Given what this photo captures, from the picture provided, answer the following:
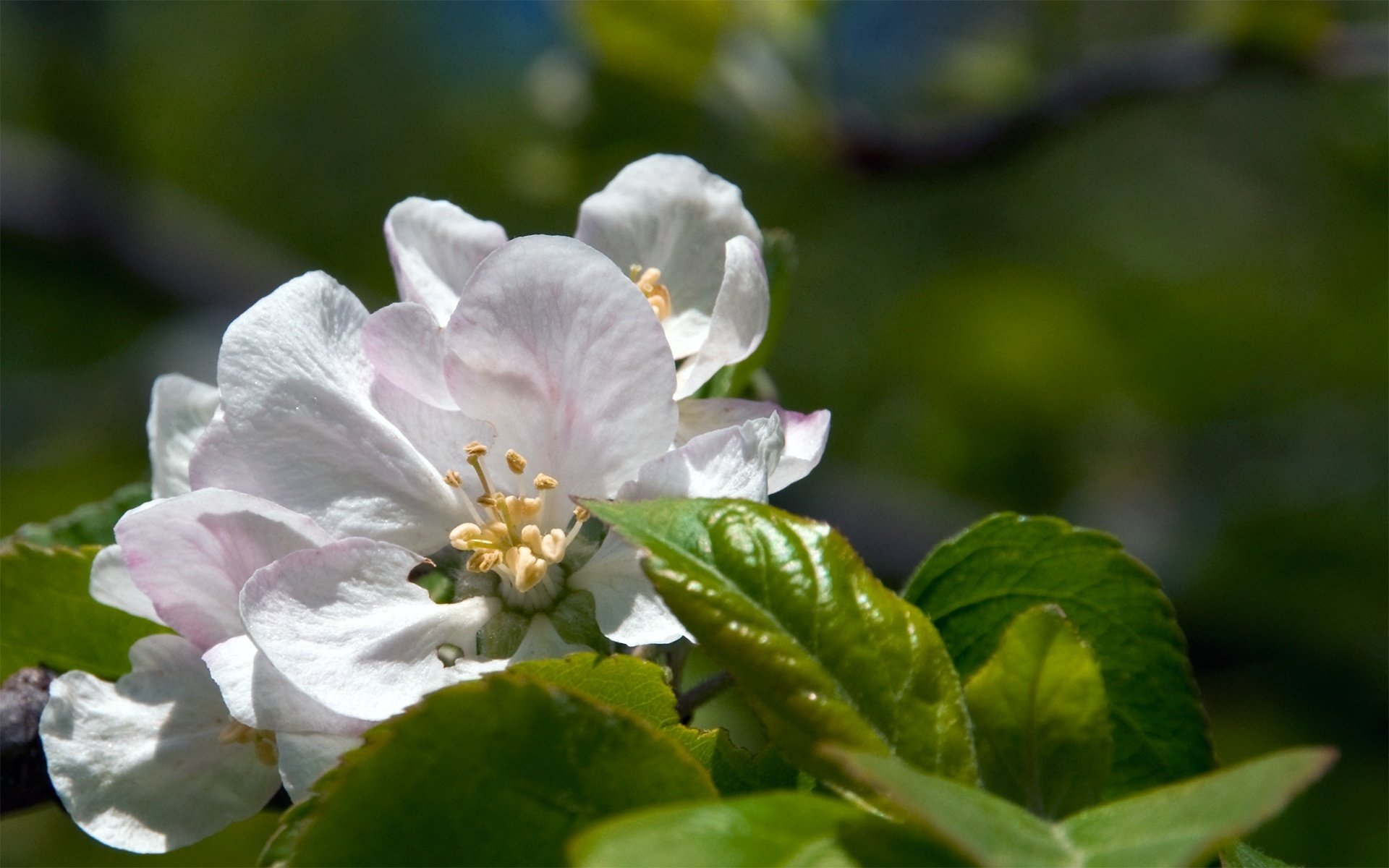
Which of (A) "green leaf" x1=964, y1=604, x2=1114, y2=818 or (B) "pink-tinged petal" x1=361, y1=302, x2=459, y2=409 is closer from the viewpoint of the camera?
(A) "green leaf" x1=964, y1=604, x2=1114, y2=818

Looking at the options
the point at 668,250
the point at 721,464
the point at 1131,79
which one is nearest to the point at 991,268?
the point at 1131,79

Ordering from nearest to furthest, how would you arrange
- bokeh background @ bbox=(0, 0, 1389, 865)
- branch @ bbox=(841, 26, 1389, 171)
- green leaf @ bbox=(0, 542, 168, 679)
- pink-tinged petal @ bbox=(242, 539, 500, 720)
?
pink-tinged petal @ bbox=(242, 539, 500, 720) → green leaf @ bbox=(0, 542, 168, 679) → branch @ bbox=(841, 26, 1389, 171) → bokeh background @ bbox=(0, 0, 1389, 865)

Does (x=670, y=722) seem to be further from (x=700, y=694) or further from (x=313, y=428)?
(x=313, y=428)

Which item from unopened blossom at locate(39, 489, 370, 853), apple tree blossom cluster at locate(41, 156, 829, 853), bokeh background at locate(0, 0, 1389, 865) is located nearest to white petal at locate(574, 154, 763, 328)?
apple tree blossom cluster at locate(41, 156, 829, 853)

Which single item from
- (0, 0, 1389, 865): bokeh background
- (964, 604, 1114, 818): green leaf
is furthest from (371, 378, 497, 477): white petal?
(0, 0, 1389, 865): bokeh background

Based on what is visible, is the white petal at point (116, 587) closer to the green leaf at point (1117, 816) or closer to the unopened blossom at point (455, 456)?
the unopened blossom at point (455, 456)

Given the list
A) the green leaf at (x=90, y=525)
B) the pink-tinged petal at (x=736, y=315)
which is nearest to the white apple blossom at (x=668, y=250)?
the pink-tinged petal at (x=736, y=315)

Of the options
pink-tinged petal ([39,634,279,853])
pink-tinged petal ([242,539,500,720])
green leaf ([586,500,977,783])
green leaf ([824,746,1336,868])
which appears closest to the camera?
green leaf ([824,746,1336,868])

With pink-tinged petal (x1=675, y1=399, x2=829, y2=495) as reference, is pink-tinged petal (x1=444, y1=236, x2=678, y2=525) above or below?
above

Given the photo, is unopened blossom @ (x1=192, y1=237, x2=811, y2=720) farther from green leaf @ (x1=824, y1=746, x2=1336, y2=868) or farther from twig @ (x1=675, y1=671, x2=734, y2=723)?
green leaf @ (x1=824, y1=746, x2=1336, y2=868)
